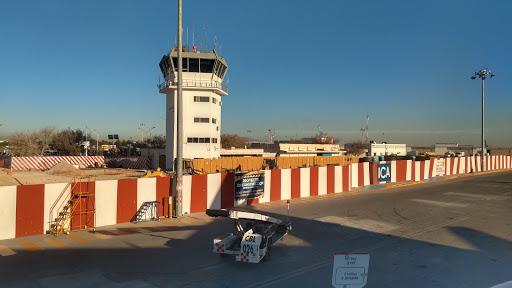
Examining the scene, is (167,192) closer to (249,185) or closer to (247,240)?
(249,185)

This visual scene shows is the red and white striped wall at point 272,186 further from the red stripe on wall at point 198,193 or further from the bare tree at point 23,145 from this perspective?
the bare tree at point 23,145

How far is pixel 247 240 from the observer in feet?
31.0

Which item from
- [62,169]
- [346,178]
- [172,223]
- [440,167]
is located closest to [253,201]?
[172,223]

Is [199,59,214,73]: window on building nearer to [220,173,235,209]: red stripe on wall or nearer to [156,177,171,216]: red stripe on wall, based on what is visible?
[220,173,235,209]: red stripe on wall

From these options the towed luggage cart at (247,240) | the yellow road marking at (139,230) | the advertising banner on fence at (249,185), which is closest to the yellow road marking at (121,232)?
the yellow road marking at (139,230)

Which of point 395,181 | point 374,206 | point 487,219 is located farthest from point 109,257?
point 395,181

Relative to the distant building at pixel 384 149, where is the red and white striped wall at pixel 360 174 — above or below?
below

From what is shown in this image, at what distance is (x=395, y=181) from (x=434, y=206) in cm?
1225

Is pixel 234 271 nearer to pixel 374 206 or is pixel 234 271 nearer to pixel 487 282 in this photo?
pixel 487 282

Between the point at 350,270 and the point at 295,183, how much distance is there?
1695 cm

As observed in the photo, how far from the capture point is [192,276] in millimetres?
8516

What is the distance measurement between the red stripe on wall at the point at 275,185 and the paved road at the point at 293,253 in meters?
3.68

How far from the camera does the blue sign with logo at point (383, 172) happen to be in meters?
29.4

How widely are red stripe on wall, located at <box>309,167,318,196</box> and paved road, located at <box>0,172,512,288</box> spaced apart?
5939 mm
